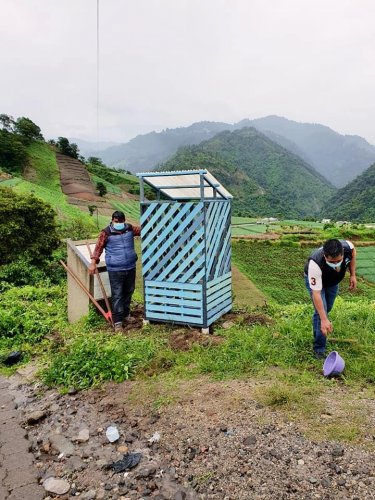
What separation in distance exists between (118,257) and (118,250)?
0.32ft

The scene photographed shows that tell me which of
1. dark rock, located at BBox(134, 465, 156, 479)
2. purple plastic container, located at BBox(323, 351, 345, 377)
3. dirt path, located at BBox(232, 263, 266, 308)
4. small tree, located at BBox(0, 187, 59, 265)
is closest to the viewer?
dark rock, located at BBox(134, 465, 156, 479)

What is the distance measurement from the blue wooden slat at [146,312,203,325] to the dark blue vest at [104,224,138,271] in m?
0.77

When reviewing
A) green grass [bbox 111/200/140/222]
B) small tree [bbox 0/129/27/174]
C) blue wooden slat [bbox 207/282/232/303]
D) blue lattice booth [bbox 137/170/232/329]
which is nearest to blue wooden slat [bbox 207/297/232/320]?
blue lattice booth [bbox 137/170/232/329]

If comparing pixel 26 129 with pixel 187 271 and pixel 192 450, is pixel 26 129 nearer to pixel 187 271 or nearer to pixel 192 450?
pixel 187 271

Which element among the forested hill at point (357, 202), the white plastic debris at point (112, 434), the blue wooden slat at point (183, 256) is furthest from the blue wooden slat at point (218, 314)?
the forested hill at point (357, 202)

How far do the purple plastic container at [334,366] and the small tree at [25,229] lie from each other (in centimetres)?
981

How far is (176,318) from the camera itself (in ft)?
17.7

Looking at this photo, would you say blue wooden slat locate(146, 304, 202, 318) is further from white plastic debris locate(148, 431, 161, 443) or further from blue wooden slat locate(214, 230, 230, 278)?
white plastic debris locate(148, 431, 161, 443)

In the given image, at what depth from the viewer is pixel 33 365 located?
5156 millimetres

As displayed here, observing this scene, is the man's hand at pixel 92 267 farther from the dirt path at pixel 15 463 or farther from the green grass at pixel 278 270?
the green grass at pixel 278 270

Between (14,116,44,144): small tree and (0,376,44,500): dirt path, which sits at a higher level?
(14,116,44,144): small tree

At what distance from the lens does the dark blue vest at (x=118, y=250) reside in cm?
571

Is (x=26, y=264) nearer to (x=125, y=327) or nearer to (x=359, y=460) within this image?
(x=125, y=327)

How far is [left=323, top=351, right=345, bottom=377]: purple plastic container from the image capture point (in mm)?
3787
